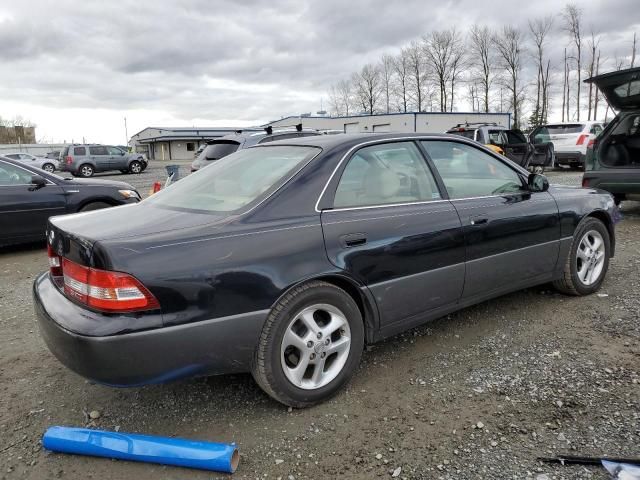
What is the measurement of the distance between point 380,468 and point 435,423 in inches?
18.1

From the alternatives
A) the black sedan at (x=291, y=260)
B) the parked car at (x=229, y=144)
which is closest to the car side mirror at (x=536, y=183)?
the black sedan at (x=291, y=260)

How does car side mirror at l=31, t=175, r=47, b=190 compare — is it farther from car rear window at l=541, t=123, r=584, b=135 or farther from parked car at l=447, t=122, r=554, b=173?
car rear window at l=541, t=123, r=584, b=135

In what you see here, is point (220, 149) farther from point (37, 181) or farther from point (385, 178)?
point (385, 178)

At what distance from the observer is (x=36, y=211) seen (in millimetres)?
6793

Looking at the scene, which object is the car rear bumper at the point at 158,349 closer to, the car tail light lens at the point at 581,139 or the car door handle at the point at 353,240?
the car door handle at the point at 353,240

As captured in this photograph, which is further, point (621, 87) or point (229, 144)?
point (229, 144)

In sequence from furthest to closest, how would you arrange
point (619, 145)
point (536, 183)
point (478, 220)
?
1. point (619, 145)
2. point (536, 183)
3. point (478, 220)

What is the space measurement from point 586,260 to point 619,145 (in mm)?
5009

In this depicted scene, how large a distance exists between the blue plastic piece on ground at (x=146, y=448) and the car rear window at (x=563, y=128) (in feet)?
58.9

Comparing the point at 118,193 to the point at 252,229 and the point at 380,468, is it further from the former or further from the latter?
the point at 380,468

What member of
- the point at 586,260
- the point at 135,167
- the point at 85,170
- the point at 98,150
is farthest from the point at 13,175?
the point at 135,167

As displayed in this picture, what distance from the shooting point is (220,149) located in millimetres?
9656

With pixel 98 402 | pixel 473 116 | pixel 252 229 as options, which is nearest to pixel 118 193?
pixel 98 402

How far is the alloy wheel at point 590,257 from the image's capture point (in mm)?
4309
